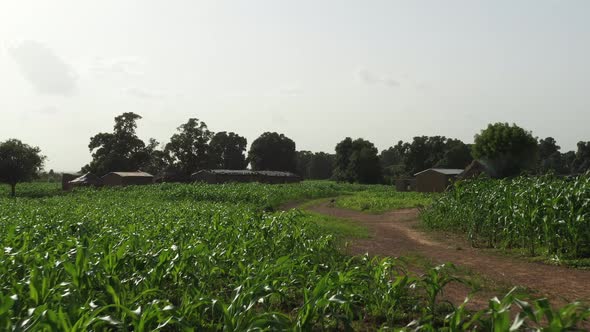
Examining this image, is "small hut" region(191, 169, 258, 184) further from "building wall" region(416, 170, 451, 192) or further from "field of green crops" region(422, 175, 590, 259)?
"field of green crops" region(422, 175, 590, 259)

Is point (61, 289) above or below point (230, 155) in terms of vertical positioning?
below

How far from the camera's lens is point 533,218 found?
934 centimetres

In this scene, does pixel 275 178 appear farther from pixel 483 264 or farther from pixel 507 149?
pixel 483 264

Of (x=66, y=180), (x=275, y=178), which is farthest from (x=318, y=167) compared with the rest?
(x=66, y=180)

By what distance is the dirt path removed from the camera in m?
6.55

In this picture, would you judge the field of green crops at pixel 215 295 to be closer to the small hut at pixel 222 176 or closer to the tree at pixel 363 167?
the small hut at pixel 222 176

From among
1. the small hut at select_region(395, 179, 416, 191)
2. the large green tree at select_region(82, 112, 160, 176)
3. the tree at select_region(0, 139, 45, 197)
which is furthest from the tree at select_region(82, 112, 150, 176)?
the small hut at select_region(395, 179, 416, 191)

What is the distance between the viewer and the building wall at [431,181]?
4531cm

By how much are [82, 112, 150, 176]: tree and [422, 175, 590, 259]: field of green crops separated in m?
67.5

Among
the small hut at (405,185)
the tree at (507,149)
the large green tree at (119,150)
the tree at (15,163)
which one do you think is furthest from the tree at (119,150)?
the tree at (507,149)

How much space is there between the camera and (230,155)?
91.4 meters

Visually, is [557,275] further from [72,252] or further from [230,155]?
[230,155]

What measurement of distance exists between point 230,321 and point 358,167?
7072cm

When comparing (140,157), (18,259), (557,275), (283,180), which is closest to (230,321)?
(18,259)
